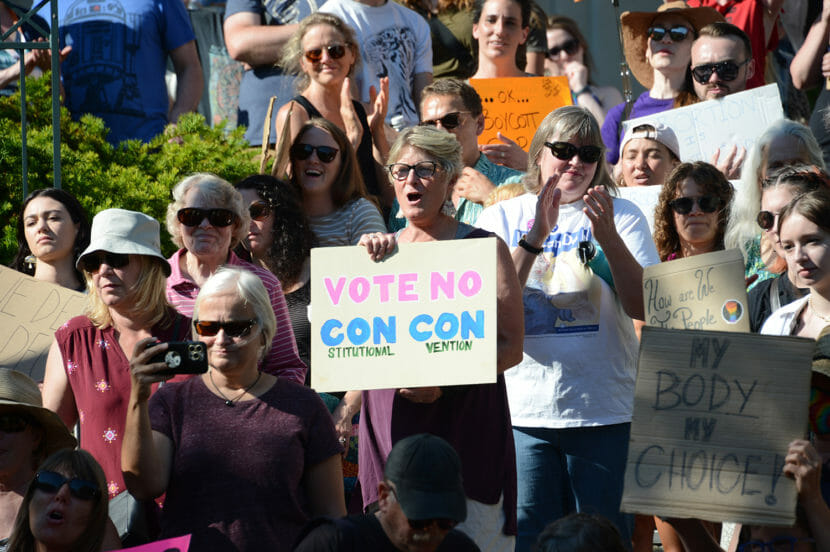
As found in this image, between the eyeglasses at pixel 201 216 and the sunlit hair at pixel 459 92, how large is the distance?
1641mm

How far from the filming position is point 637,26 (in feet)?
26.4

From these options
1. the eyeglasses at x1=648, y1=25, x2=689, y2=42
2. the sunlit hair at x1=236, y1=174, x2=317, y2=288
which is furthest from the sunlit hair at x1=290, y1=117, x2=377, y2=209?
the eyeglasses at x1=648, y1=25, x2=689, y2=42

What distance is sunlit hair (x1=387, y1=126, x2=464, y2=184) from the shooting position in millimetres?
5020

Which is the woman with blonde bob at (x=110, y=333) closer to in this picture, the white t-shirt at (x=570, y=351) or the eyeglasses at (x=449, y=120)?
the white t-shirt at (x=570, y=351)

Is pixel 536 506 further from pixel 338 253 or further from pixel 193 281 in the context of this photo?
pixel 193 281

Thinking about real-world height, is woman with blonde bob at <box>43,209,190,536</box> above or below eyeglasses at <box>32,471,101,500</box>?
above

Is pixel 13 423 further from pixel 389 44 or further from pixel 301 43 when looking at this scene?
pixel 389 44

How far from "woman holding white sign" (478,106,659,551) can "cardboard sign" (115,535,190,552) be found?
1480 mm

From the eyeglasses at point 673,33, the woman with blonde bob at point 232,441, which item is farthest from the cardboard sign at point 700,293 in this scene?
the eyeglasses at point 673,33

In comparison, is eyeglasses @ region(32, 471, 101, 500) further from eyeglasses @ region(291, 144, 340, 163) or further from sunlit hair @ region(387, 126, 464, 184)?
eyeglasses @ region(291, 144, 340, 163)

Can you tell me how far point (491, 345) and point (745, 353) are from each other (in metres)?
1.01

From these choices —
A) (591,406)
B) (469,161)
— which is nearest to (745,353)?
(591,406)

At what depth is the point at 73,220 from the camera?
619cm

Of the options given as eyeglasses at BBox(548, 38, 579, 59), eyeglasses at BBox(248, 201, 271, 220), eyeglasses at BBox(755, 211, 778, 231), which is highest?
eyeglasses at BBox(548, 38, 579, 59)
